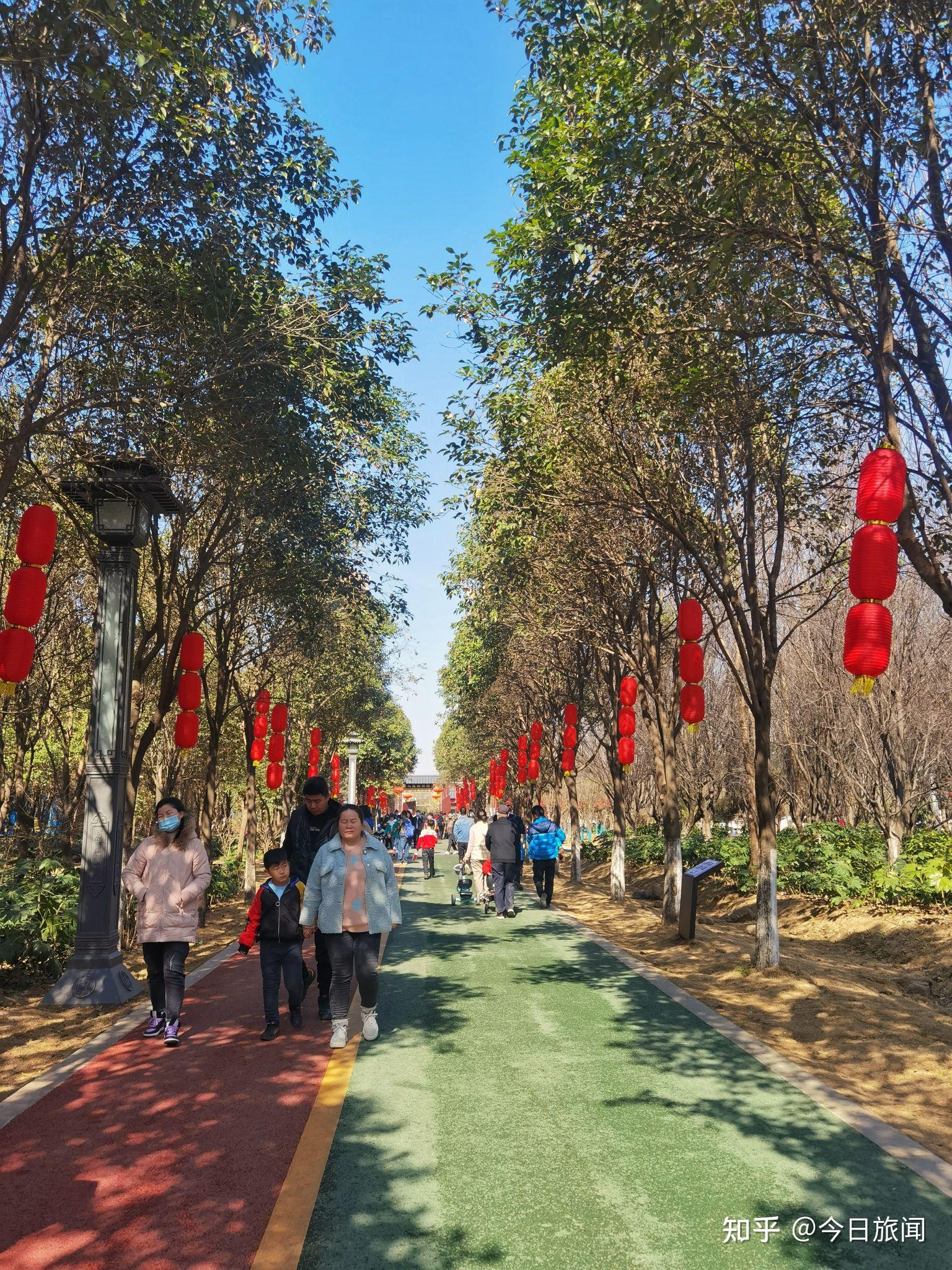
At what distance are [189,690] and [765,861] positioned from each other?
24.6 feet

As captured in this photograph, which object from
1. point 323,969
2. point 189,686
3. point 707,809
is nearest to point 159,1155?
point 323,969

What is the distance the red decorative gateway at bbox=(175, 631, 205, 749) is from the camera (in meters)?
12.2

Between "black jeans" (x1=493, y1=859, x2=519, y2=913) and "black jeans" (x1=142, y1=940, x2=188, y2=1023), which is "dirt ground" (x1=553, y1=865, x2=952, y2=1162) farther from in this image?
"black jeans" (x1=142, y1=940, x2=188, y2=1023)

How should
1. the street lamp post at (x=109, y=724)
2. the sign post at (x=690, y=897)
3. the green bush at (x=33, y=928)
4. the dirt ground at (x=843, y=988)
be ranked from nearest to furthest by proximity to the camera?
the dirt ground at (x=843, y=988), the street lamp post at (x=109, y=724), the green bush at (x=33, y=928), the sign post at (x=690, y=897)

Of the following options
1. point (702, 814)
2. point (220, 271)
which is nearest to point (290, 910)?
point (220, 271)

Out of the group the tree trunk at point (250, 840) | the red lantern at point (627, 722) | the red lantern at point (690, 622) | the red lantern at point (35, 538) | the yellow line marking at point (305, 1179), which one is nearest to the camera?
the yellow line marking at point (305, 1179)

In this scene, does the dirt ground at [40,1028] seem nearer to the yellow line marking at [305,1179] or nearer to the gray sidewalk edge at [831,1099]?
the yellow line marking at [305,1179]

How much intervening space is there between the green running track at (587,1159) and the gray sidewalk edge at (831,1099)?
0.27ft

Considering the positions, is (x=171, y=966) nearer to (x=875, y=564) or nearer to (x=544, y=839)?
(x=875, y=564)

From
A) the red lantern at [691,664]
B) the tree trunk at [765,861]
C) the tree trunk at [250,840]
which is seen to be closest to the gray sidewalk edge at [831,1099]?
the tree trunk at [765,861]

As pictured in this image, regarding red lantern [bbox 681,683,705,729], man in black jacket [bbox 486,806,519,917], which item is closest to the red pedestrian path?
red lantern [bbox 681,683,705,729]

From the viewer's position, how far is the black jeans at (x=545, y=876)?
58.7ft

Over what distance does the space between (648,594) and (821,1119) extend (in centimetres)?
1210

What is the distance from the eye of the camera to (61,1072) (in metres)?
6.34
